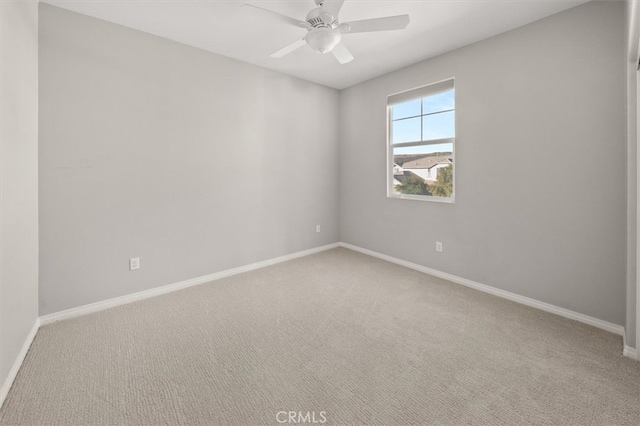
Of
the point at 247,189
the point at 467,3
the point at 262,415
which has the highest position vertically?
the point at 467,3

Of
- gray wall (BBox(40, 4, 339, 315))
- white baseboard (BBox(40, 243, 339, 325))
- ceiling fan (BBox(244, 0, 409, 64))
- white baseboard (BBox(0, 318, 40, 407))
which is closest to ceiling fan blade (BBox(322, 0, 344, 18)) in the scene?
ceiling fan (BBox(244, 0, 409, 64))

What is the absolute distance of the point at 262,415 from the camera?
4.97 ft

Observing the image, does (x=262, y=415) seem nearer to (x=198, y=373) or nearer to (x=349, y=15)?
(x=198, y=373)

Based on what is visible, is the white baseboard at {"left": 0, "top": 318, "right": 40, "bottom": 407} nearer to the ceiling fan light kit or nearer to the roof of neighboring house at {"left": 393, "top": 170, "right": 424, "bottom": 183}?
the ceiling fan light kit

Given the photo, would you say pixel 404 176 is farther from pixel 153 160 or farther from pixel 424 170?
pixel 153 160

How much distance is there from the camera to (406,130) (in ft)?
13.0

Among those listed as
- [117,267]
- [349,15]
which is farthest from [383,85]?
[117,267]

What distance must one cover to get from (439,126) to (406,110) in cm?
58

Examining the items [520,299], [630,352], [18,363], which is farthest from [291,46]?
[630,352]

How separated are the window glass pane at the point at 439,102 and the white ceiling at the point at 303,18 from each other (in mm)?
468

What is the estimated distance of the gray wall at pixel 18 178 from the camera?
1686mm

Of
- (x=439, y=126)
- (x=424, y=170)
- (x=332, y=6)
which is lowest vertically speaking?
(x=424, y=170)

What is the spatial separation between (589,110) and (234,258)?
3.80 m

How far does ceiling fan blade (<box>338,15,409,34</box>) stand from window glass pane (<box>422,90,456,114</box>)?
1.52 m
